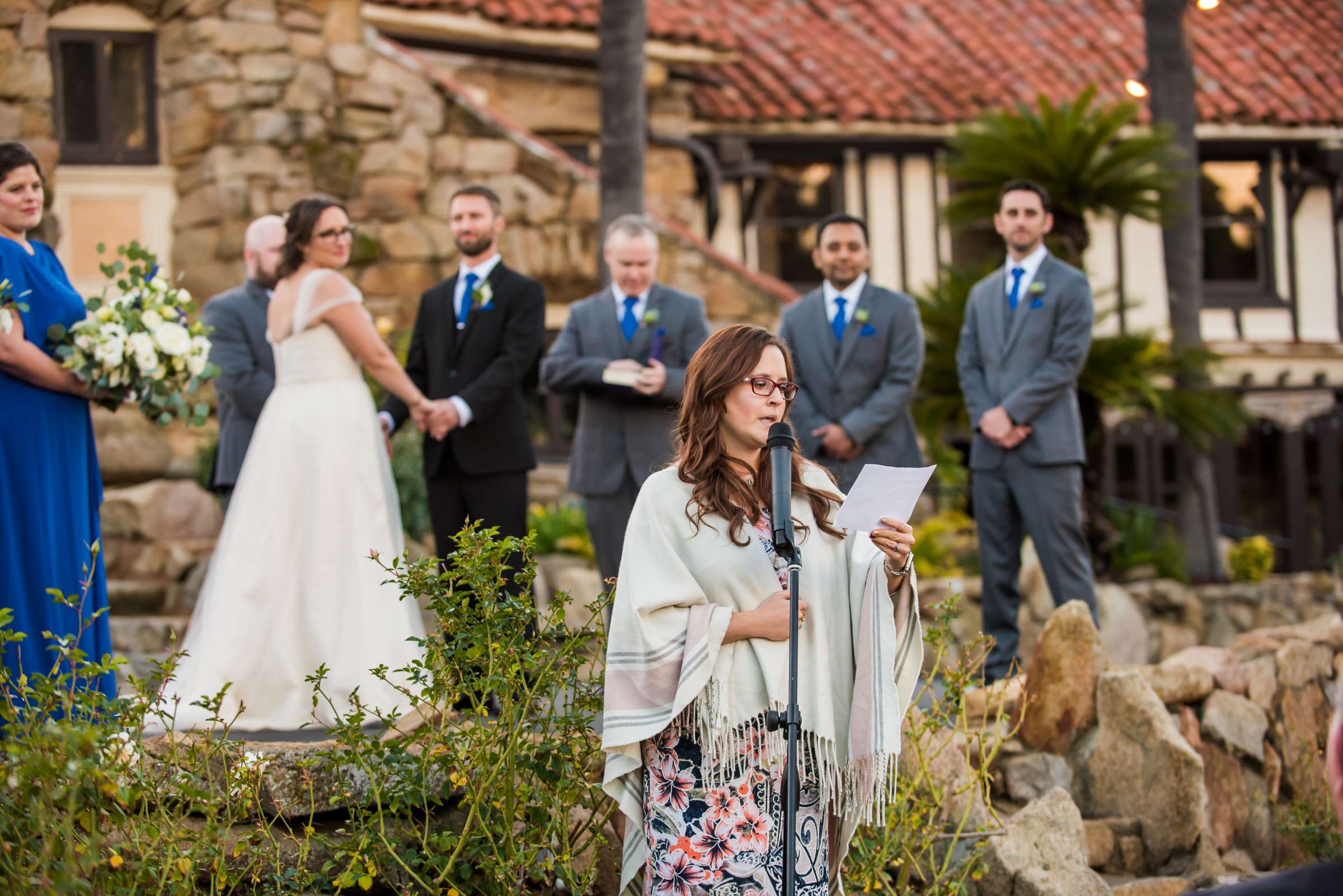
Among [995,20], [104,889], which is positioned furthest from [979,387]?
[995,20]

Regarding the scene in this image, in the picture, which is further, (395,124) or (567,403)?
(567,403)

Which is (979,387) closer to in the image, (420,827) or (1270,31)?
(420,827)

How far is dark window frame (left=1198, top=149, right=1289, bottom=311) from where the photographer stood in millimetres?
17391

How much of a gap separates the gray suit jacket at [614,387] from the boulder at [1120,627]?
396 cm

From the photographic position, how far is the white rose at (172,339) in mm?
5293

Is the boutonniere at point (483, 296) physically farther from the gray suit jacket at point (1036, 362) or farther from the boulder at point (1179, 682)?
the boulder at point (1179, 682)

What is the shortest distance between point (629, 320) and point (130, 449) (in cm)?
474

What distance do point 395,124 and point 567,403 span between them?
3.20 m

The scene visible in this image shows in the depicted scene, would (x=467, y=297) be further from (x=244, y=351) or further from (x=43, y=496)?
(x=43, y=496)

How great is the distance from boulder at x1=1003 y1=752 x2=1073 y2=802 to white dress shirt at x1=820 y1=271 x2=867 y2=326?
212 centimetres

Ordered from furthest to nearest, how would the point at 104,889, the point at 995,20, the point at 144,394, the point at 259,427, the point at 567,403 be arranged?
the point at 995,20, the point at 567,403, the point at 259,427, the point at 144,394, the point at 104,889

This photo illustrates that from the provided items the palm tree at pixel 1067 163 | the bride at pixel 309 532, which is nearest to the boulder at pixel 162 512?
the bride at pixel 309 532

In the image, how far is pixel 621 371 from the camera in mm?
6461

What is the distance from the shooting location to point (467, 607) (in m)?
4.00
